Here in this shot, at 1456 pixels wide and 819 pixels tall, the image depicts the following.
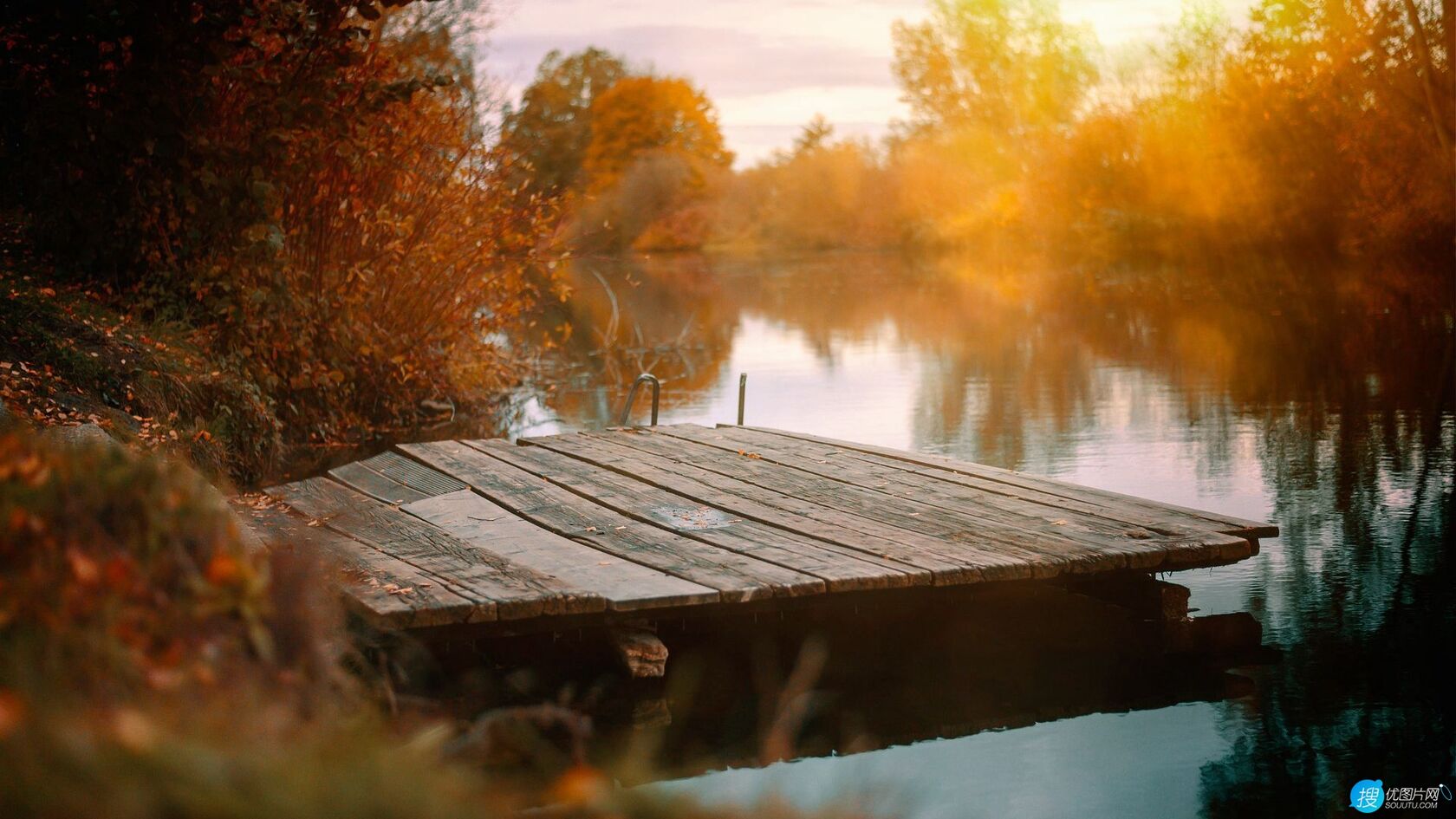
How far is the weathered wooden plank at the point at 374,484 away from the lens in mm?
6828

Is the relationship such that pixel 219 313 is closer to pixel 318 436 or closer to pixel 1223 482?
pixel 318 436

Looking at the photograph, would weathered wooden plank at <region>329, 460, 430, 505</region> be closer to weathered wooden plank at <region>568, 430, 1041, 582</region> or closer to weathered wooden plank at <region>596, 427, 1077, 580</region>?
weathered wooden plank at <region>568, 430, 1041, 582</region>

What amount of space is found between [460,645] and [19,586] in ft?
10.2

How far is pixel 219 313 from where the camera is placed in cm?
935

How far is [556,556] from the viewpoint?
17.9ft

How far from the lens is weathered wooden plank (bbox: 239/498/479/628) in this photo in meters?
4.61

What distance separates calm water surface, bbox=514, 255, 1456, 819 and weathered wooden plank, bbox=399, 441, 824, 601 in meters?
0.72

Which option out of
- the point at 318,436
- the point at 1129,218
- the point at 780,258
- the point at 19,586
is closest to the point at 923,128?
the point at 780,258

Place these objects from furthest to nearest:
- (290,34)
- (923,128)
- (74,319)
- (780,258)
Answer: (780,258) → (923,128) → (290,34) → (74,319)

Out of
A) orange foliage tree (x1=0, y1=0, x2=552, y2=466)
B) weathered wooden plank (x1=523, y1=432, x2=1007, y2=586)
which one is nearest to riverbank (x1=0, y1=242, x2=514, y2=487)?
orange foliage tree (x1=0, y1=0, x2=552, y2=466)

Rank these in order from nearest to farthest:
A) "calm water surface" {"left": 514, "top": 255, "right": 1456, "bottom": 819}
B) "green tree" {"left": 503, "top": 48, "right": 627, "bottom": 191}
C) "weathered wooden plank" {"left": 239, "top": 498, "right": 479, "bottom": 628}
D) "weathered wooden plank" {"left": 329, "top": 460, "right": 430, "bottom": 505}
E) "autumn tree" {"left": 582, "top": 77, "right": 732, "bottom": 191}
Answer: "calm water surface" {"left": 514, "top": 255, "right": 1456, "bottom": 819} → "weathered wooden plank" {"left": 239, "top": 498, "right": 479, "bottom": 628} → "weathered wooden plank" {"left": 329, "top": 460, "right": 430, "bottom": 505} → "green tree" {"left": 503, "top": 48, "right": 627, "bottom": 191} → "autumn tree" {"left": 582, "top": 77, "right": 732, "bottom": 191}

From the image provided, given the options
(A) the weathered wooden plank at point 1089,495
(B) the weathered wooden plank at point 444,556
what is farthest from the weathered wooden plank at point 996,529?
(B) the weathered wooden plank at point 444,556

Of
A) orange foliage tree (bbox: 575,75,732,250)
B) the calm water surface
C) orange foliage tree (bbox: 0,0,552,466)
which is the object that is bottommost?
the calm water surface
